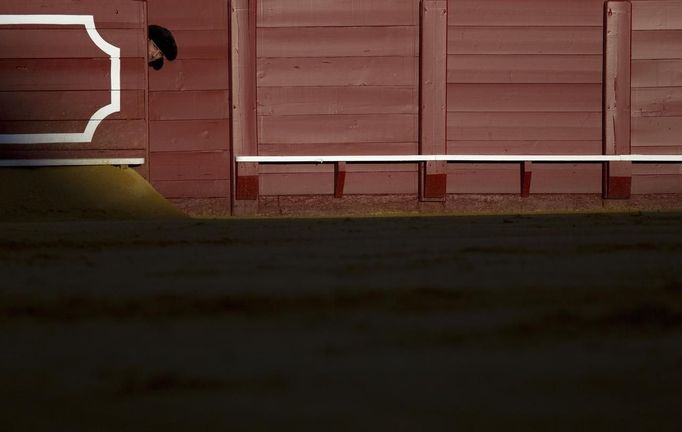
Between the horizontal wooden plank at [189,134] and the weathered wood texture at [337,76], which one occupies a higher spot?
the weathered wood texture at [337,76]

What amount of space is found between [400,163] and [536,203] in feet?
3.67

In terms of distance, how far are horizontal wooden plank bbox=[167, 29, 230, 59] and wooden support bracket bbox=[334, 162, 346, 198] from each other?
119 centimetres

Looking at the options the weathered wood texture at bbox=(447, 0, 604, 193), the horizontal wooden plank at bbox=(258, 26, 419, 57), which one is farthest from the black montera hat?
the weathered wood texture at bbox=(447, 0, 604, 193)

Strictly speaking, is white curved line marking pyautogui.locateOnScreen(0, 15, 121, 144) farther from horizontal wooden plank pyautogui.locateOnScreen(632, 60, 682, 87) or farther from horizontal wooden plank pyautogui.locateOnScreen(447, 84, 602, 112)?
horizontal wooden plank pyautogui.locateOnScreen(632, 60, 682, 87)

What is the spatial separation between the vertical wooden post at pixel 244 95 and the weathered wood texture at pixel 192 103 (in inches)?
3.1

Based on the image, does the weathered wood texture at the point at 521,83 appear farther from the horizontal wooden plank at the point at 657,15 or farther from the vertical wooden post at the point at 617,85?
the horizontal wooden plank at the point at 657,15

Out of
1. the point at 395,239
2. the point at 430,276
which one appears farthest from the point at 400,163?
the point at 430,276

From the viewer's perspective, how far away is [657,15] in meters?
6.67

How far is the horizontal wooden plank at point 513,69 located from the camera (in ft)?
21.6

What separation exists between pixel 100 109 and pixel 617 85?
12.9ft

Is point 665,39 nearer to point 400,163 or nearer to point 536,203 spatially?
point 536,203

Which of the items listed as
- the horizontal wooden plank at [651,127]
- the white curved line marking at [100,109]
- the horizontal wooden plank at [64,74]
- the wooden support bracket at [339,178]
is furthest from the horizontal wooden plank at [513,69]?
the white curved line marking at [100,109]

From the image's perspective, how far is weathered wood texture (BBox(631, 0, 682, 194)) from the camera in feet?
21.9

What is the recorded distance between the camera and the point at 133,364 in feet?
A: 2.20
